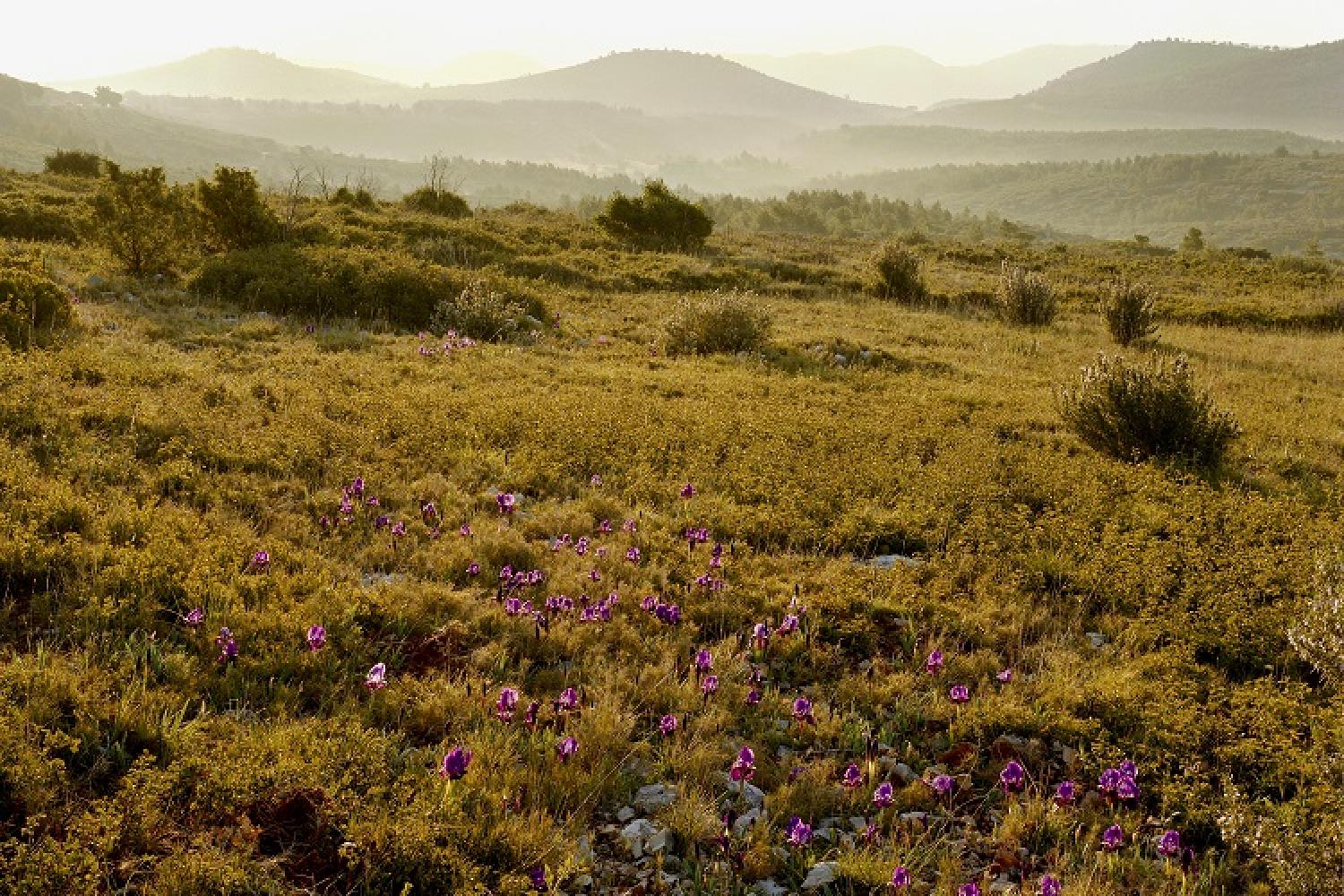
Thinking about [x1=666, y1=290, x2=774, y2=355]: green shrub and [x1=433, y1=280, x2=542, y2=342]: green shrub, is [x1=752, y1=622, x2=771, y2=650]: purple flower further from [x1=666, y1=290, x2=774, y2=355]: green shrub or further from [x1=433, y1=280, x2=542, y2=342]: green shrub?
[x1=433, y1=280, x2=542, y2=342]: green shrub

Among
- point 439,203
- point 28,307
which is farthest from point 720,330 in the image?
point 439,203

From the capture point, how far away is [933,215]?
16112 centimetres

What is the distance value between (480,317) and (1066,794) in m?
13.4

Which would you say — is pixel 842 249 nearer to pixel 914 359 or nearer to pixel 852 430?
pixel 914 359

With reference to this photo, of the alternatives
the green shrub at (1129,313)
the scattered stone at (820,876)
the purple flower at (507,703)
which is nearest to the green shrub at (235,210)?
the purple flower at (507,703)

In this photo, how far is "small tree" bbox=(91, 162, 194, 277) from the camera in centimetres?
1653

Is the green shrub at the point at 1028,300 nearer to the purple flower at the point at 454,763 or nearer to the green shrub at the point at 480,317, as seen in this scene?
the green shrub at the point at 480,317

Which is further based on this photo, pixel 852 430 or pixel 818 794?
pixel 852 430

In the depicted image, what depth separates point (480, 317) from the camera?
15.4 meters

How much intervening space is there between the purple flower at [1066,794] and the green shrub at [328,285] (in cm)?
1423

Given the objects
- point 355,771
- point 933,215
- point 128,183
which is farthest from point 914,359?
point 933,215

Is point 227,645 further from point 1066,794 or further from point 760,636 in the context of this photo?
point 1066,794

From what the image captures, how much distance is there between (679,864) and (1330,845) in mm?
2995

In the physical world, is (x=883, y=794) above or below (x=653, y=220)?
below
